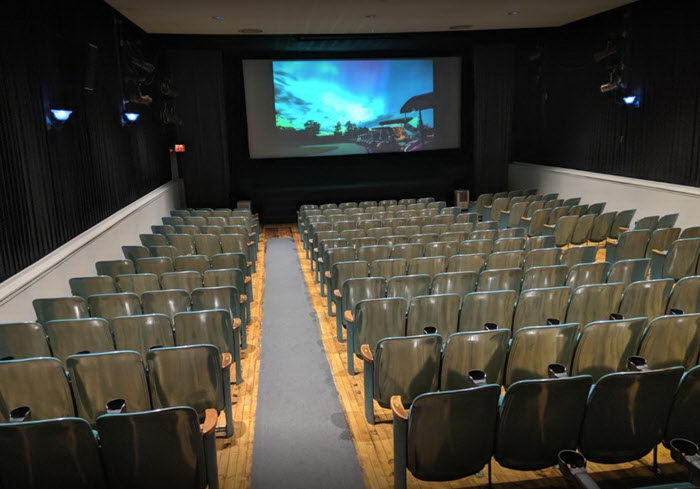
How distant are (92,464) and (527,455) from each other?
79.9 inches

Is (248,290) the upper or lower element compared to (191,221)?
lower

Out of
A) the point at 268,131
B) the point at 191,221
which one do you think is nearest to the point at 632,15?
the point at 268,131

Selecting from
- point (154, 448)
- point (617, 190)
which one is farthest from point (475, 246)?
point (617, 190)

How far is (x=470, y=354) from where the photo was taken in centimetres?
310

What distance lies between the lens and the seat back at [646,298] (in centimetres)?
388

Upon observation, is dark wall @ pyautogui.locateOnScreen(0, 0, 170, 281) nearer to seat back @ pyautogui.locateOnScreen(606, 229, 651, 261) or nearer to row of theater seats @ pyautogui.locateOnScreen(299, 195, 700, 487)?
row of theater seats @ pyautogui.locateOnScreen(299, 195, 700, 487)

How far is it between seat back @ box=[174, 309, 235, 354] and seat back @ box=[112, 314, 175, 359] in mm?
81

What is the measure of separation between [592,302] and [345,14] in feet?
23.7

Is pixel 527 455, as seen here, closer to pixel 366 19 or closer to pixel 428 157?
pixel 366 19

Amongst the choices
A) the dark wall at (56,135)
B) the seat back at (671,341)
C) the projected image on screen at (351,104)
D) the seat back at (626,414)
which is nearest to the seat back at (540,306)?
the seat back at (671,341)

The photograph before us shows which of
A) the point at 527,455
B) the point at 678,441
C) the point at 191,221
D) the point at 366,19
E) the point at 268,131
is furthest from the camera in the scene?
the point at 268,131

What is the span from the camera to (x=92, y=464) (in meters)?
2.30

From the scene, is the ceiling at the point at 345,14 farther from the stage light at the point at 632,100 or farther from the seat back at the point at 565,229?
the seat back at the point at 565,229

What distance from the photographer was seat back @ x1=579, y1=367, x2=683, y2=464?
2447 millimetres
